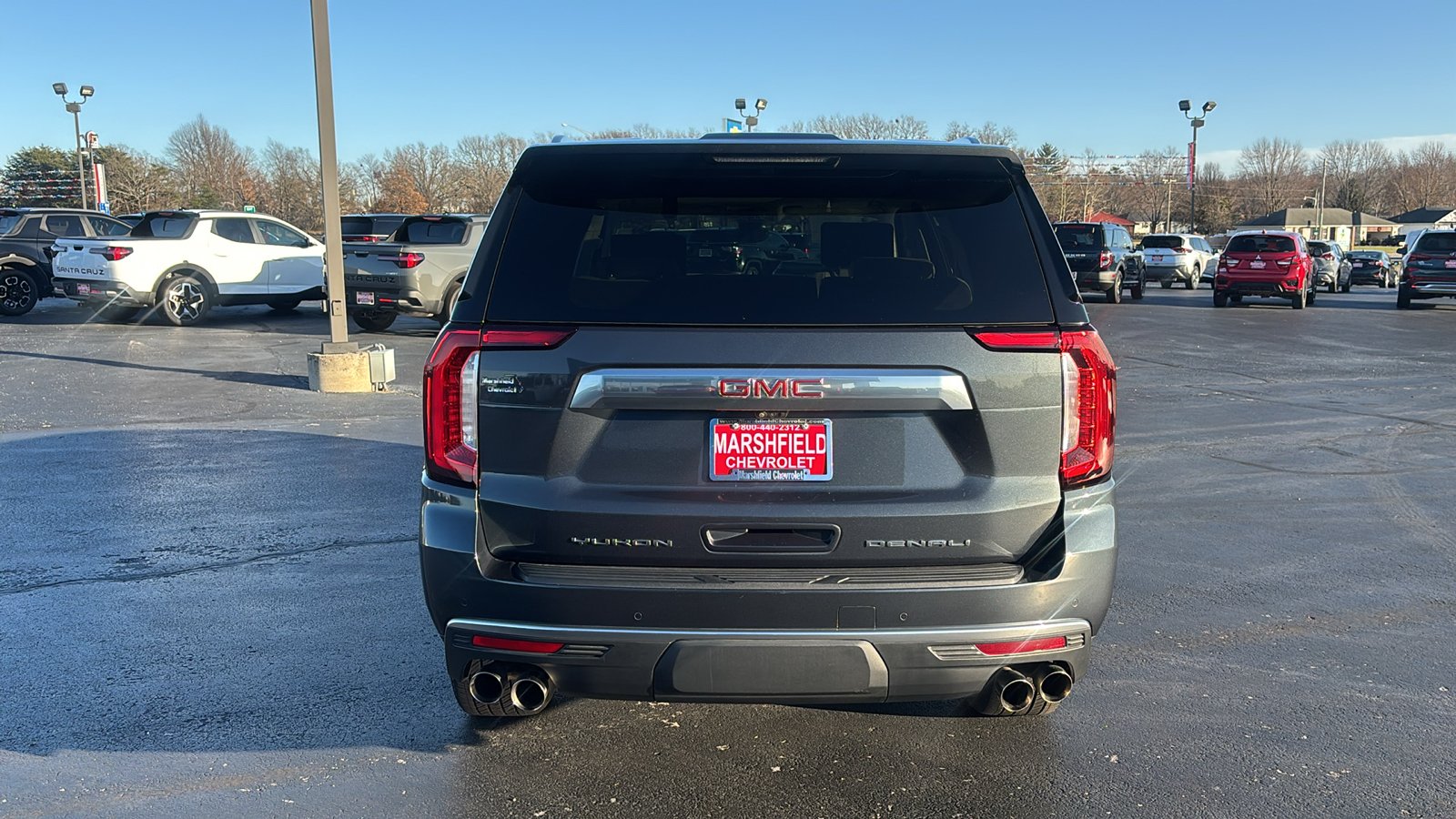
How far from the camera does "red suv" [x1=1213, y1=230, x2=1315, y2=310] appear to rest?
2495 cm

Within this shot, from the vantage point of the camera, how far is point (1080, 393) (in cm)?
317

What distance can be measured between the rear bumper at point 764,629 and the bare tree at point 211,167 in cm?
7572

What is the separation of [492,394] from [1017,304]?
1.46 m

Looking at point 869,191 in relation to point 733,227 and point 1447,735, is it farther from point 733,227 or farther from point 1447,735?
point 1447,735

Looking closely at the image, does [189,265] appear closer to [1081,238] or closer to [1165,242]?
[1081,238]

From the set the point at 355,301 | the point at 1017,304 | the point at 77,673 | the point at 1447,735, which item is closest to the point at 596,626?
the point at 1017,304

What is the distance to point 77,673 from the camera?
4332 mm

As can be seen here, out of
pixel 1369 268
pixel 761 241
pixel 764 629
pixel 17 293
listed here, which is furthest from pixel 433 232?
pixel 1369 268

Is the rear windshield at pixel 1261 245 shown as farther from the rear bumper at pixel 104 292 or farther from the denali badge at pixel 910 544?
the denali badge at pixel 910 544

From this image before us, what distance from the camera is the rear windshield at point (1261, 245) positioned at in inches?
987

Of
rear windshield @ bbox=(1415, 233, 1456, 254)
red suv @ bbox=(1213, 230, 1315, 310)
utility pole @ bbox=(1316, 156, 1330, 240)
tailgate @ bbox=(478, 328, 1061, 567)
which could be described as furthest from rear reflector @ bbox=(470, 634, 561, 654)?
utility pole @ bbox=(1316, 156, 1330, 240)

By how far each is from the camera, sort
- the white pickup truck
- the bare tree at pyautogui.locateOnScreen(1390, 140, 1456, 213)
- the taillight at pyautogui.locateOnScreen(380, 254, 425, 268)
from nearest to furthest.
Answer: the taillight at pyautogui.locateOnScreen(380, 254, 425, 268), the white pickup truck, the bare tree at pyautogui.locateOnScreen(1390, 140, 1456, 213)

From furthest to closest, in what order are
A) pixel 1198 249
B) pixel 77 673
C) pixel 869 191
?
pixel 1198 249
pixel 77 673
pixel 869 191

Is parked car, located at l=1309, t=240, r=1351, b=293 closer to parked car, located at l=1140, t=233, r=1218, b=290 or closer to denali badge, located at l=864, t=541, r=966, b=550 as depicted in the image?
parked car, located at l=1140, t=233, r=1218, b=290
